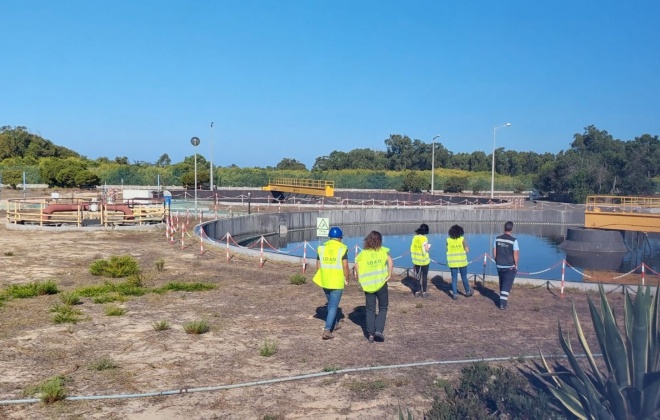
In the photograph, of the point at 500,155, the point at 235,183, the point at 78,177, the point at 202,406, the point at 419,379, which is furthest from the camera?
the point at 500,155

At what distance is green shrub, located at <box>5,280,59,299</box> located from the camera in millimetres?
12312

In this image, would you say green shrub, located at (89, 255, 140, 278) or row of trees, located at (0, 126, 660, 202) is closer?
green shrub, located at (89, 255, 140, 278)

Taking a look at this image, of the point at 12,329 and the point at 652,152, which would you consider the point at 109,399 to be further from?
the point at 652,152

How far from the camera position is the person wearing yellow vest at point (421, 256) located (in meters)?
12.5

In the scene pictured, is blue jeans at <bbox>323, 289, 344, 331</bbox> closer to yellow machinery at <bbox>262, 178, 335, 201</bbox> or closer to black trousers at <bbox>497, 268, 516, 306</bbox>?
black trousers at <bbox>497, 268, 516, 306</bbox>

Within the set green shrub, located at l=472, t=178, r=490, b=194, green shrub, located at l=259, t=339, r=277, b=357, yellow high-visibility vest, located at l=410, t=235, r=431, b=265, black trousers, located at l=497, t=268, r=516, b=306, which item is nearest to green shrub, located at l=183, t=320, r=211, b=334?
green shrub, located at l=259, t=339, r=277, b=357

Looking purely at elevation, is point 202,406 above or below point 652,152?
below

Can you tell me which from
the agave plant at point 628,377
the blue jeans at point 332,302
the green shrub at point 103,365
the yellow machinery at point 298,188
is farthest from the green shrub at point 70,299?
the yellow machinery at point 298,188

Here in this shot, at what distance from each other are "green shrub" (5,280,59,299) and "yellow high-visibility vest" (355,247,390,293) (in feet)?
A: 24.3

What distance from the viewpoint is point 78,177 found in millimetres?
61656

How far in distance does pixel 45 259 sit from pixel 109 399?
12.7 metres

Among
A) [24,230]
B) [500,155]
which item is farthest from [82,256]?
[500,155]

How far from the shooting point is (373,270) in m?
8.58

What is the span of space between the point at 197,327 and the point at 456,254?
5.53 metres
